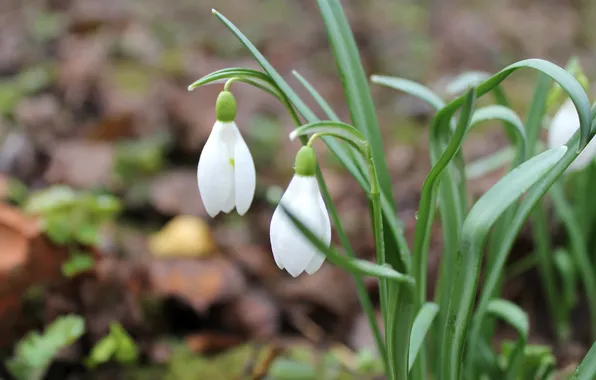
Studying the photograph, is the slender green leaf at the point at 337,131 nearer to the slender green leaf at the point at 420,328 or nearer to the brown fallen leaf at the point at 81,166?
the slender green leaf at the point at 420,328

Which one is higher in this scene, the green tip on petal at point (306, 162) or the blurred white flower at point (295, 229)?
the green tip on petal at point (306, 162)

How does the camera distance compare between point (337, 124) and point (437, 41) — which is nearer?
point (337, 124)

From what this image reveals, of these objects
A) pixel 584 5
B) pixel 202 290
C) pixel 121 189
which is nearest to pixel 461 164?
pixel 202 290

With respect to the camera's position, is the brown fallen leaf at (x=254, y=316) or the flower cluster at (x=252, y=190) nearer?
the flower cluster at (x=252, y=190)

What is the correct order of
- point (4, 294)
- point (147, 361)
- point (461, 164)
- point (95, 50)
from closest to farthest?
point (461, 164)
point (4, 294)
point (147, 361)
point (95, 50)

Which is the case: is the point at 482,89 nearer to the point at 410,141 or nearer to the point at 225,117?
the point at 225,117

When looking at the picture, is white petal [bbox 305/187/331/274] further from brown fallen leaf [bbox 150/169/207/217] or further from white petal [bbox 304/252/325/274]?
brown fallen leaf [bbox 150/169/207/217]

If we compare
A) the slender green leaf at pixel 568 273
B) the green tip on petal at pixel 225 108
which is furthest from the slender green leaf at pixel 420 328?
the slender green leaf at pixel 568 273

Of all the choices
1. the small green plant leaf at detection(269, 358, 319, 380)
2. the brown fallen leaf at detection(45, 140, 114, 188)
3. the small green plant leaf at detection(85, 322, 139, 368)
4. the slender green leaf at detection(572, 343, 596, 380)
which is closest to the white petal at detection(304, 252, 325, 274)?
the slender green leaf at detection(572, 343, 596, 380)
